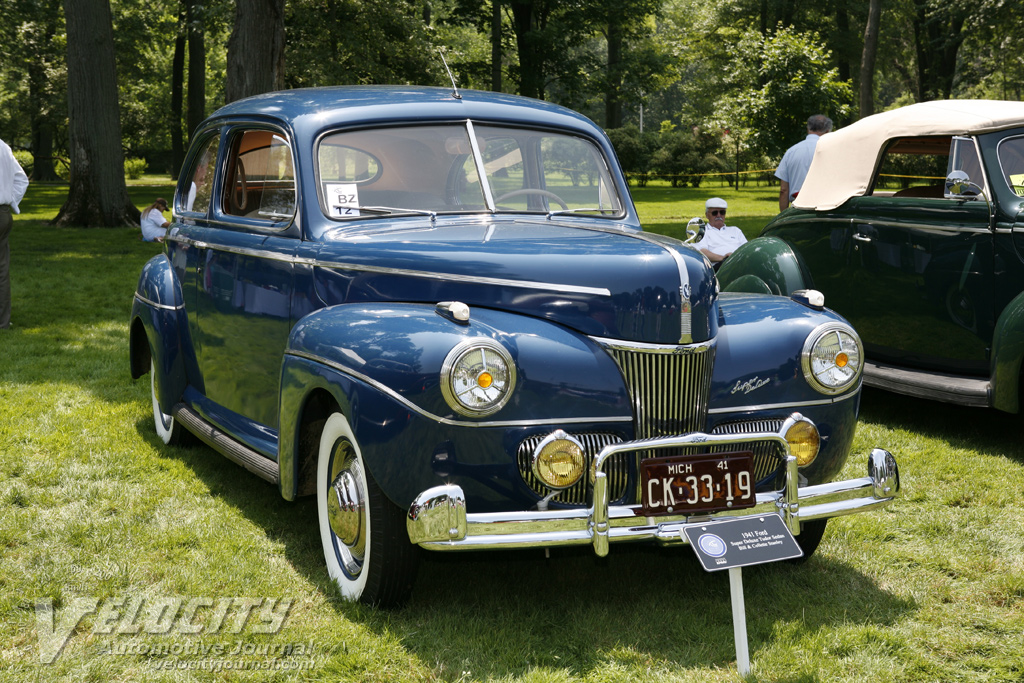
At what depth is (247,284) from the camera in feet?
14.9

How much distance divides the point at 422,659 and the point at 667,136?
37085 millimetres

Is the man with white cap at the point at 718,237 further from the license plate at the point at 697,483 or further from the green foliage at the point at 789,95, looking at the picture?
the green foliage at the point at 789,95

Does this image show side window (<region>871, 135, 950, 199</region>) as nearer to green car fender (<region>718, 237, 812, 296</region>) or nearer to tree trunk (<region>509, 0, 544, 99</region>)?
green car fender (<region>718, 237, 812, 296</region>)

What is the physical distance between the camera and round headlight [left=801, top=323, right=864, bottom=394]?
12.3 ft

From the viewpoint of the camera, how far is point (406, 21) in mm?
25422

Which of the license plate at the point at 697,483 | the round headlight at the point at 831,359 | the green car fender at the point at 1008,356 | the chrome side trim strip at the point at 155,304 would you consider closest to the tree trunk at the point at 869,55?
the green car fender at the point at 1008,356

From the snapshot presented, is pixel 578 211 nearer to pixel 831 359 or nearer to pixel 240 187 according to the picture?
pixel 831 359

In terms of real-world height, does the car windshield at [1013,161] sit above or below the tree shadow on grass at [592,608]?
above

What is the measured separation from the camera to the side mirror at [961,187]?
591cm

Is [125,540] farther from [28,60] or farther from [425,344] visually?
[28,60]

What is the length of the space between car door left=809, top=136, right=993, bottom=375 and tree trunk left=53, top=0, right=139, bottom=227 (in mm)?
14707

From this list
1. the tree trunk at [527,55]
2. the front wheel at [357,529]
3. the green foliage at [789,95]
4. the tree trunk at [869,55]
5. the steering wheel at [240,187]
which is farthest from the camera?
the tree trunk at [527,55]

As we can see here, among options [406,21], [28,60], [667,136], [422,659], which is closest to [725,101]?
[667,136]

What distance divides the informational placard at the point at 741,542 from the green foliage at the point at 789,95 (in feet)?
71.5
